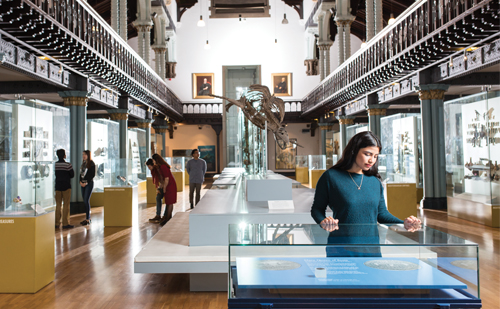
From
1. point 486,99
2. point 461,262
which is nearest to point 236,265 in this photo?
point 461,262

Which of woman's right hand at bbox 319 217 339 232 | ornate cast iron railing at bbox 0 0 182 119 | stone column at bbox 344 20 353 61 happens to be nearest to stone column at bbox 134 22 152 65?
ornate cast iron railing at bbox 0 0 182 119

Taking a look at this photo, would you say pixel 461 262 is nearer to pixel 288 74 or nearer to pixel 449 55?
pixel 449 55

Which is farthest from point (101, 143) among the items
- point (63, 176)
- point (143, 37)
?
point (143, 37)

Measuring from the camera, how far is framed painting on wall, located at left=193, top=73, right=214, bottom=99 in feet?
87.6

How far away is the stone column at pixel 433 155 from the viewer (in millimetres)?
10602

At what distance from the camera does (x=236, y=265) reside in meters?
1.55

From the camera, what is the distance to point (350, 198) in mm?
2389

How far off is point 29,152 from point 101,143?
145 inches

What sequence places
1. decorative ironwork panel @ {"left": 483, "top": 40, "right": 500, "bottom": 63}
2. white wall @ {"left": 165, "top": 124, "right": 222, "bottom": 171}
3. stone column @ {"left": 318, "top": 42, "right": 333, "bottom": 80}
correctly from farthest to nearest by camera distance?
white wall @ {"left": 165, "top": 124, "right": 222, "bottom": 171} → stone column @ {"left": 318, "top": 42, "right": 333, "bottom": 80} → decorative ironwork panel @ {"left": 483, "top": 40, "right": 500, "bottom": 63}

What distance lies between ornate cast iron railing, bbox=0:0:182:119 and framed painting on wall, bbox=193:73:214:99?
500 inches

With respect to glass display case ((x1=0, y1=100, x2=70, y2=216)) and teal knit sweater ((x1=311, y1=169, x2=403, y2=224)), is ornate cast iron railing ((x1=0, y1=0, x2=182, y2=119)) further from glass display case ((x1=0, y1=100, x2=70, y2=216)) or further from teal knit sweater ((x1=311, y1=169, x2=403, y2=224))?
teal knit sweater ((x1=311, y1=169, x2=403, y2=224))

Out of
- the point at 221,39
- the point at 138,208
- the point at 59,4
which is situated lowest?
the point at 138,208

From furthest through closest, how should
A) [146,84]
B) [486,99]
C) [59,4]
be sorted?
[146,84], [486,99], [59,4]

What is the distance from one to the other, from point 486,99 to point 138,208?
9215 mm
